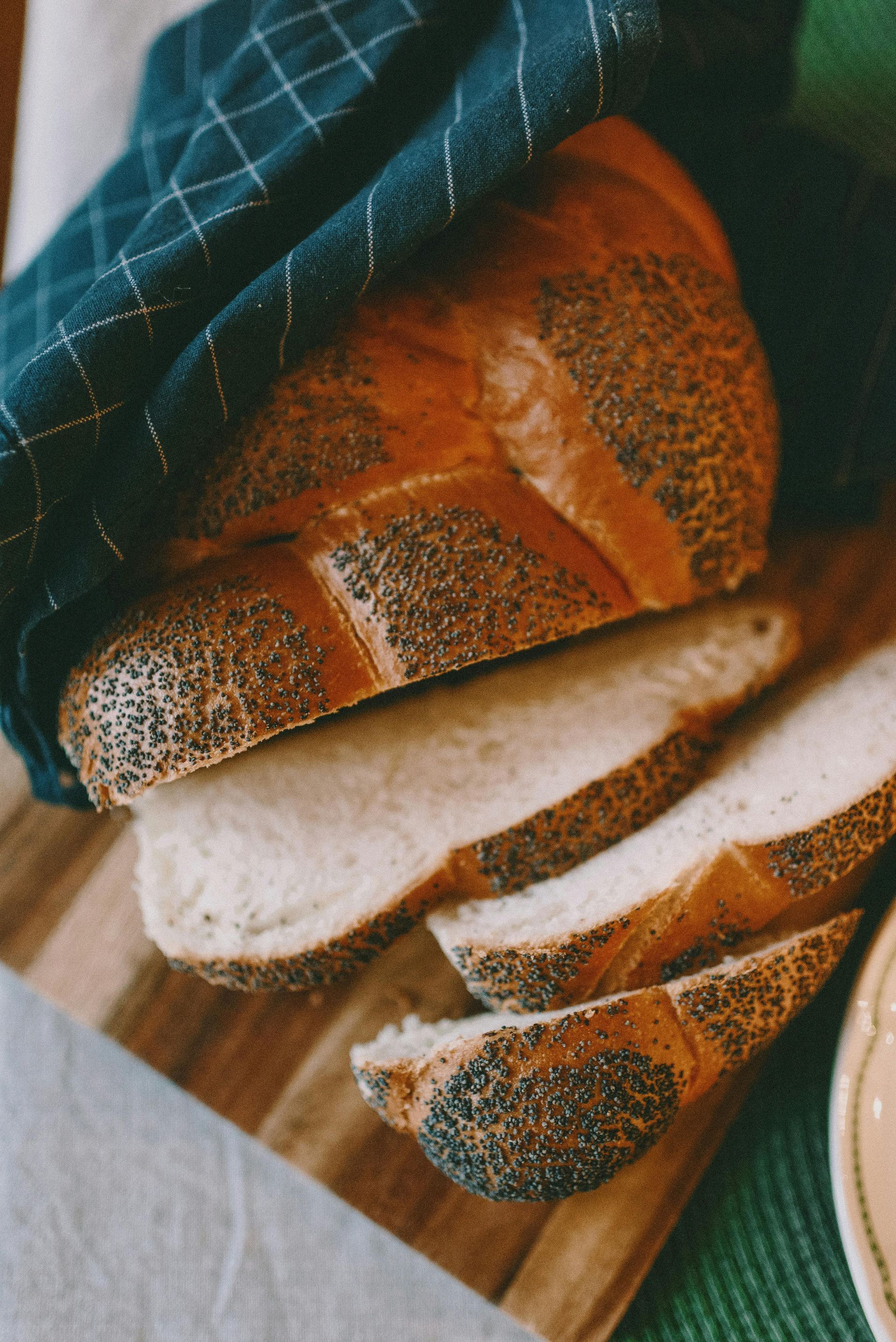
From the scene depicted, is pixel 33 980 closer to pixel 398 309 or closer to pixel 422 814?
pixel 422 814

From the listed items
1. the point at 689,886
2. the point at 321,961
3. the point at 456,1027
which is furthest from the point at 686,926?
the point at 321,961

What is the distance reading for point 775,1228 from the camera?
4.23 ft

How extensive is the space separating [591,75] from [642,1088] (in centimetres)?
117

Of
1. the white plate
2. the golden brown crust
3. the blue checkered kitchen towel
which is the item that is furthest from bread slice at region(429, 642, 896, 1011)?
the blue checkered kitchen towel

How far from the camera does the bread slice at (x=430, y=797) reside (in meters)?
1.23

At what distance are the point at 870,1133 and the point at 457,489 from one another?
98cm

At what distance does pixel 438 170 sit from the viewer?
3.43ft

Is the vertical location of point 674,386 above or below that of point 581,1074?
above

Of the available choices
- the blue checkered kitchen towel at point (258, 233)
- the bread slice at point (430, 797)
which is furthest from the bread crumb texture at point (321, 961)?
the blue checkered kitchen towel at point (258, 233)

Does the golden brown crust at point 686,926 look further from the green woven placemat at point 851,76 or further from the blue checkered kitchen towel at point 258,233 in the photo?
the green woven placemat at point 851,76

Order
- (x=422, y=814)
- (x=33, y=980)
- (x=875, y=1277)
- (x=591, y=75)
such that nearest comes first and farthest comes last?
1. (x=591, y=75)
2. (x=875, y=1277)
3. (x=422, y=814)
4. (x=33, y=980)

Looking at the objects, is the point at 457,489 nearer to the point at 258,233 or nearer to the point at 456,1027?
the point at 258,233

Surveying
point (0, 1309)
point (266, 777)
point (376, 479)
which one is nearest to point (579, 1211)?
point (266, 777)

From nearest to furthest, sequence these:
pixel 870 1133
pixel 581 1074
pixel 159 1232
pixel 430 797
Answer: pixel 581 1074 → pixel 870 1133 → pixel 430 797 → pixel 159 1232
